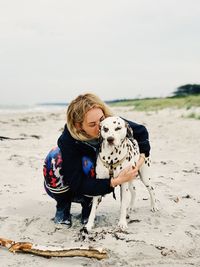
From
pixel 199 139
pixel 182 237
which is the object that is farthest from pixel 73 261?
pixel 199 139

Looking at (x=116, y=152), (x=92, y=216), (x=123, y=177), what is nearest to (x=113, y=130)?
(x=116, y=152)

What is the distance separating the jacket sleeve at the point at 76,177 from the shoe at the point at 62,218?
44 cm

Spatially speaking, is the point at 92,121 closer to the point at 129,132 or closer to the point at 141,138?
the point at 129,132

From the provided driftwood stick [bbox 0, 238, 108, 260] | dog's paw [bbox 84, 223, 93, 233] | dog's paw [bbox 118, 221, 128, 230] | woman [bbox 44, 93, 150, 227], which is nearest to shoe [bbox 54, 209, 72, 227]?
woman [bbox 44, 93, 150, 227]

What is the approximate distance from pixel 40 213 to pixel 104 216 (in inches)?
32.4

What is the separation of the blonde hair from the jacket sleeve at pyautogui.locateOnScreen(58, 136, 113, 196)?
0.44ft

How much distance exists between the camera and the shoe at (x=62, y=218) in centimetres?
480

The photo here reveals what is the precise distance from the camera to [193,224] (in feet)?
15.7

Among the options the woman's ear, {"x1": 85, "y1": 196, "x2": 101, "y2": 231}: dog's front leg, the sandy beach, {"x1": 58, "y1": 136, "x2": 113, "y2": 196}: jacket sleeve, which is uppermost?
the woman's ear

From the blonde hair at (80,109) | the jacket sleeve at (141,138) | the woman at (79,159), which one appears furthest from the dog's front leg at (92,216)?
the jacket sleeve at (141,138)

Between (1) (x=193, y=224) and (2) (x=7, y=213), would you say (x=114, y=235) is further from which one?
(2) (x=7, y=213)

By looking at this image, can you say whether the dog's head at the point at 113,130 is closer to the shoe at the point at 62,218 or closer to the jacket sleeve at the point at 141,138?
the jacket sleeve at the point at 141,138

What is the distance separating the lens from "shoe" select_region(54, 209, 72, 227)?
480 centimetres

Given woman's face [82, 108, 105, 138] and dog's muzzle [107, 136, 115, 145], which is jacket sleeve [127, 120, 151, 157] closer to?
woman's face [82, 108, 105, 138]
